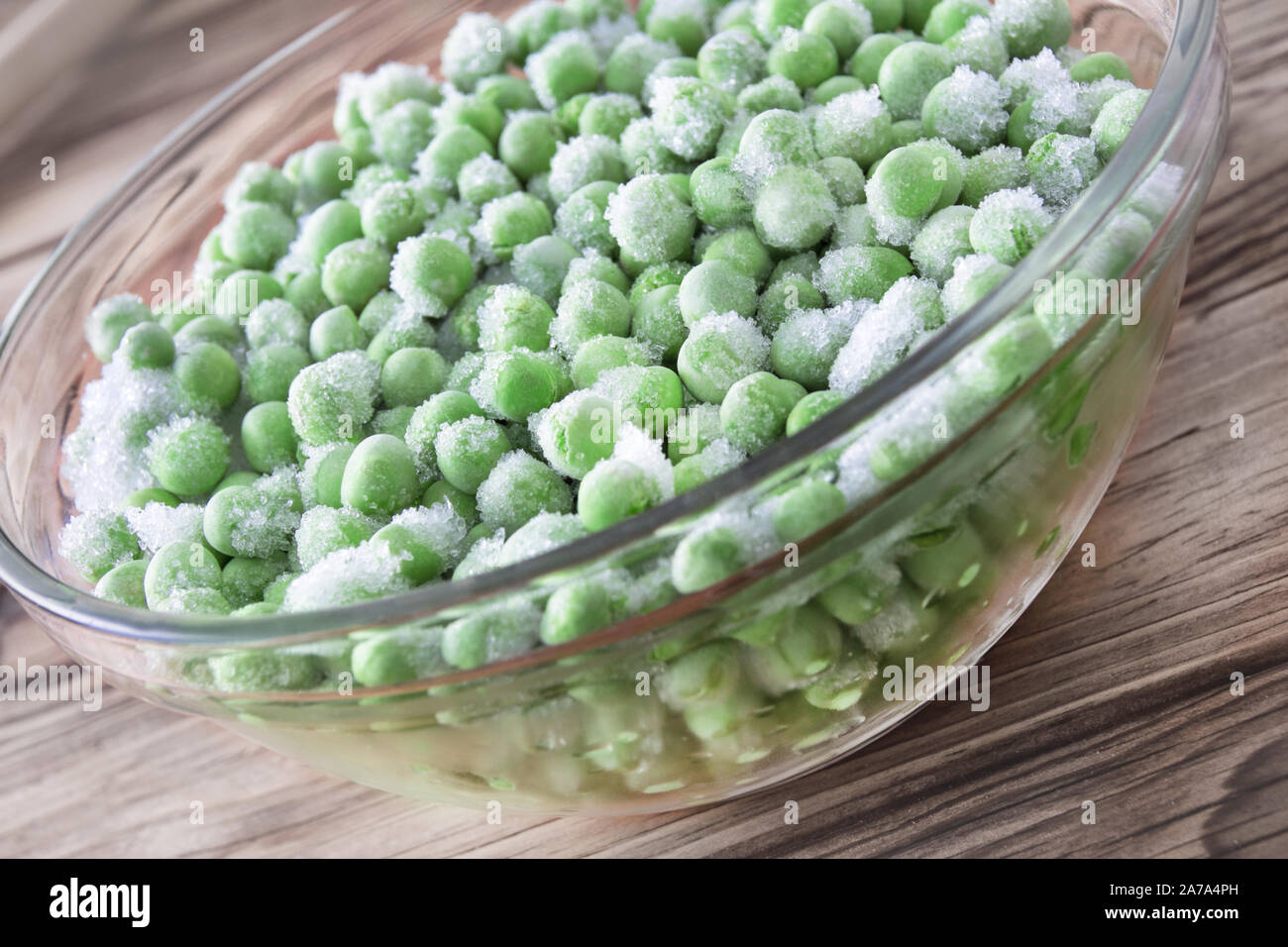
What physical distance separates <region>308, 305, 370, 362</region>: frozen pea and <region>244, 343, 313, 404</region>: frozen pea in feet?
0.04

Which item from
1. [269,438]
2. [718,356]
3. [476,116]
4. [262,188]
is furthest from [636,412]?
[262,188]

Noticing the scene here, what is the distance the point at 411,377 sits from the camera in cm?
73

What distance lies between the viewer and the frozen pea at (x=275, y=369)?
77 centimetres

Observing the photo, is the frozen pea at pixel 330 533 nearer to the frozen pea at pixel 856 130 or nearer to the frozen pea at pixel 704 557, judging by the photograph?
the frozen pea at pixel 704 557

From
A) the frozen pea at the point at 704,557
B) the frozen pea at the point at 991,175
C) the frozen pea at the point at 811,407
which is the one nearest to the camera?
the frozen pea at the point at 704,557

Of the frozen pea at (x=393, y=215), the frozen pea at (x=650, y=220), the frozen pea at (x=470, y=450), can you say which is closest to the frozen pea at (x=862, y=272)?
the frozen pea at (x=650, y=220)

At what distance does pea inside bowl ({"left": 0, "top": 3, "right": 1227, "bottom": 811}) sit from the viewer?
19.5 inches

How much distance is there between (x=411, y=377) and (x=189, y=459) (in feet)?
0.49

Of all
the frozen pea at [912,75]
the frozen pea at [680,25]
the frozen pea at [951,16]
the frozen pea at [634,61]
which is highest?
the frozen pea at [680,25]

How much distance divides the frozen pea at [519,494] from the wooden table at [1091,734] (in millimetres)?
199

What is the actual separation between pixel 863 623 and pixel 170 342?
53 centimetres

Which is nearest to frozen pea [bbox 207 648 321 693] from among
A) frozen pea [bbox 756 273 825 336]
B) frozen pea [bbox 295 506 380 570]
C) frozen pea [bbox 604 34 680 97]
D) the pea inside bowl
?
the pea inside bowl

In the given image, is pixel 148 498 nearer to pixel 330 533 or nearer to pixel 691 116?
pixel 330 533

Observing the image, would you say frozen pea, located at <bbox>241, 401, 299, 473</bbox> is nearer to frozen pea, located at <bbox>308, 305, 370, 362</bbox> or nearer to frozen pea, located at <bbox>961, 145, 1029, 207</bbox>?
frozen pea, located at <bbox>308, 305, 370, 362</bbox>
